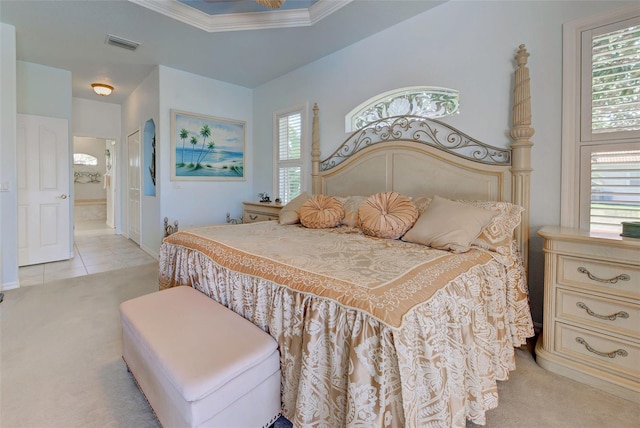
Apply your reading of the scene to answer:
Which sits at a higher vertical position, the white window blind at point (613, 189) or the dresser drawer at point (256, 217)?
the white window blind at point (613, 189)

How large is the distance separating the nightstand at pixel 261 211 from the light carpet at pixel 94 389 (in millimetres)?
2037

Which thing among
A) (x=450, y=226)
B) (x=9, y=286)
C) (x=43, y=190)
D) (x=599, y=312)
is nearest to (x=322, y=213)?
(x=450, y=226)

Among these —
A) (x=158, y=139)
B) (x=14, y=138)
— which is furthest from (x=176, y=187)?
(x=14, y=138)

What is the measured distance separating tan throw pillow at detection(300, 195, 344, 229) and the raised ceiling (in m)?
1.87

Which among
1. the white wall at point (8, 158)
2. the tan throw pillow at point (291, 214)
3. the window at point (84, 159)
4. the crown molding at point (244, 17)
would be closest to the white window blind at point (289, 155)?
the tan throw pillow at point (291, 214)

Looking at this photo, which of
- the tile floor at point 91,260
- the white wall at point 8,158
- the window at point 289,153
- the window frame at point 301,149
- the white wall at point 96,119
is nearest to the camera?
the white wall at point 8,158

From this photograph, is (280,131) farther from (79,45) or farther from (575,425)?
(575,425)

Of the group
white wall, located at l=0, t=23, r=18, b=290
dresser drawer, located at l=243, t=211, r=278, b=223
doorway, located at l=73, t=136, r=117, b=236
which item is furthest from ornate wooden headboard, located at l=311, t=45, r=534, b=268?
doorway, located at l=73, t=136, r=117, b=236

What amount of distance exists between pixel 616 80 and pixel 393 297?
226 cm

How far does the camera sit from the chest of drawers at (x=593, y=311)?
5.07ft

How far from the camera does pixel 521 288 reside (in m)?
1.95

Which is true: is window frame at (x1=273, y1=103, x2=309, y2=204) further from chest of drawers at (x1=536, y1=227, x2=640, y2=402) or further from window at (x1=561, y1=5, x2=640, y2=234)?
chest of drawers at (x1=536, y1=227, x2=640, y2=402)

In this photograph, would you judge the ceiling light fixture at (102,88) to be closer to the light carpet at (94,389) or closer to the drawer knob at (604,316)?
the light carpet at (94,389)

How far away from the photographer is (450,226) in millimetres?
1860
